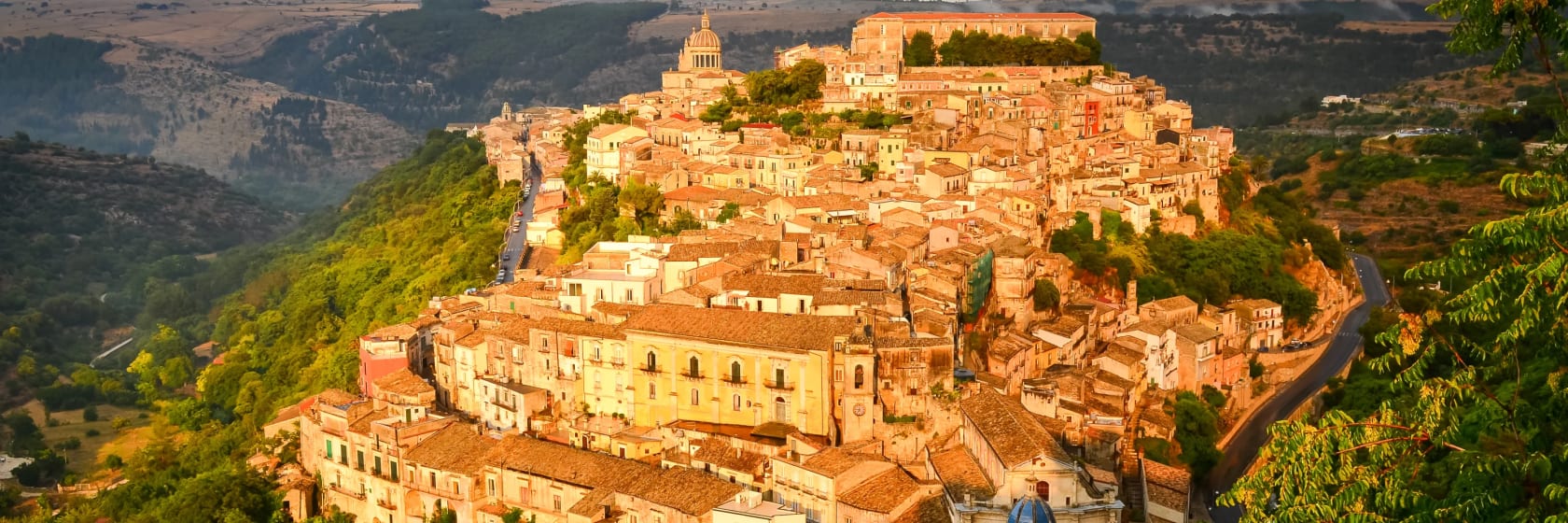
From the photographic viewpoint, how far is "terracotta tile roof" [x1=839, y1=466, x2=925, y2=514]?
19.8 metres

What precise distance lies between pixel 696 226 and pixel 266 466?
32.9 feet

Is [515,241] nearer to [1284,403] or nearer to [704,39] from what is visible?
[704,39]

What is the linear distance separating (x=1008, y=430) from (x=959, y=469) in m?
0.78

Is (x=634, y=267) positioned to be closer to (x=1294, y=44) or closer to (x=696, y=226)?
(x=696, y=226)

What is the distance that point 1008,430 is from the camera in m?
20.1

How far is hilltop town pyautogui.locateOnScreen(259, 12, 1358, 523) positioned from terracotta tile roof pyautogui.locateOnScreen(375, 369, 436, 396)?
0.23 feet

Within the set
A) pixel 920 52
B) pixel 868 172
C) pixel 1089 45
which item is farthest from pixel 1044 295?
pixel 1089 45

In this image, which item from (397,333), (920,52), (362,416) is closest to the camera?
(362,416)

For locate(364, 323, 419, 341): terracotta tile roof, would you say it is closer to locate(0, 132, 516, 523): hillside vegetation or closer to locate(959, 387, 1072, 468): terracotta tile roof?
locate(0, 132, 516, 523): hillside vegetation

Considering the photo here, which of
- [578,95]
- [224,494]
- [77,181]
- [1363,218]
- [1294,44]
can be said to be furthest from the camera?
[578,95]

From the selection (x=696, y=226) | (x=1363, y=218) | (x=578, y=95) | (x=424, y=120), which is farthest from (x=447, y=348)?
(x=424, y=120)

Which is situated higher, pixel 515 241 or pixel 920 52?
pixel 920 52

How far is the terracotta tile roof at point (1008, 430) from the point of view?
63.0 ft

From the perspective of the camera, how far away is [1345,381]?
3259cm
